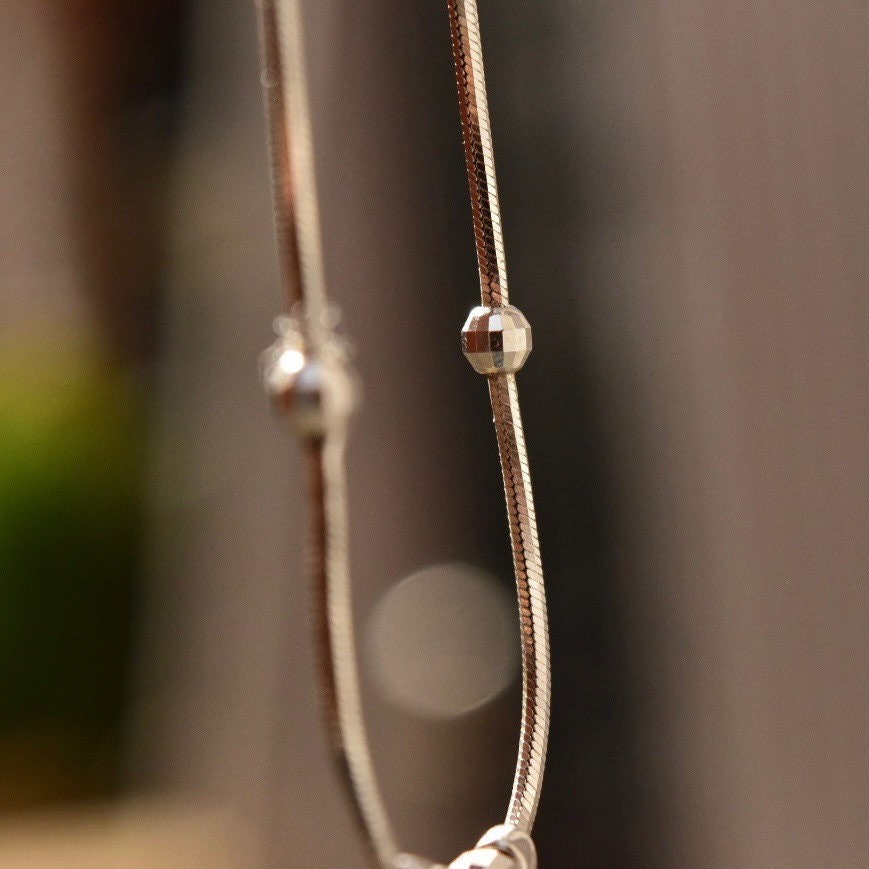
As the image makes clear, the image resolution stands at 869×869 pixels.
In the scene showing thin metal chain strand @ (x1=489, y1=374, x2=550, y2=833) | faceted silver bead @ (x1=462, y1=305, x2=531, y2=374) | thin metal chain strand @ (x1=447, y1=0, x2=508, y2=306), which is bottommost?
thin metal chain strand @ (x1=489, y1=374, x2=550, y2=833)

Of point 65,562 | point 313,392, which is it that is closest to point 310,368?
point 313,392

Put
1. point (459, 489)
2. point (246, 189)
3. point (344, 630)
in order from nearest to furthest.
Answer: point (344, 630), point (459, 489), point (246, 189)

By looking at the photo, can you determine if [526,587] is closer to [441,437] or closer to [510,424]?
[510,424]

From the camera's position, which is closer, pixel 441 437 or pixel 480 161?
pixel 480 161

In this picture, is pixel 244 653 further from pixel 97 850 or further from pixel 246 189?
pixel 246 189

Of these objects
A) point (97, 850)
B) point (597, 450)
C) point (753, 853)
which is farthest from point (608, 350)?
point (97, 850)

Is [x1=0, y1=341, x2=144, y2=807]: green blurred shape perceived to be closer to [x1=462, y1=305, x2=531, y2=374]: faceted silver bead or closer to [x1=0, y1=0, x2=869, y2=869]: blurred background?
[x1=0, y1=0, x2=869, y2=869]: blurred background

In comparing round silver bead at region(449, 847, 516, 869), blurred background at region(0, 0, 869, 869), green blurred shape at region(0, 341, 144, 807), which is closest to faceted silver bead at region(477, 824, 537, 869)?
round silver bead at region(449, 847, 516, 869)
